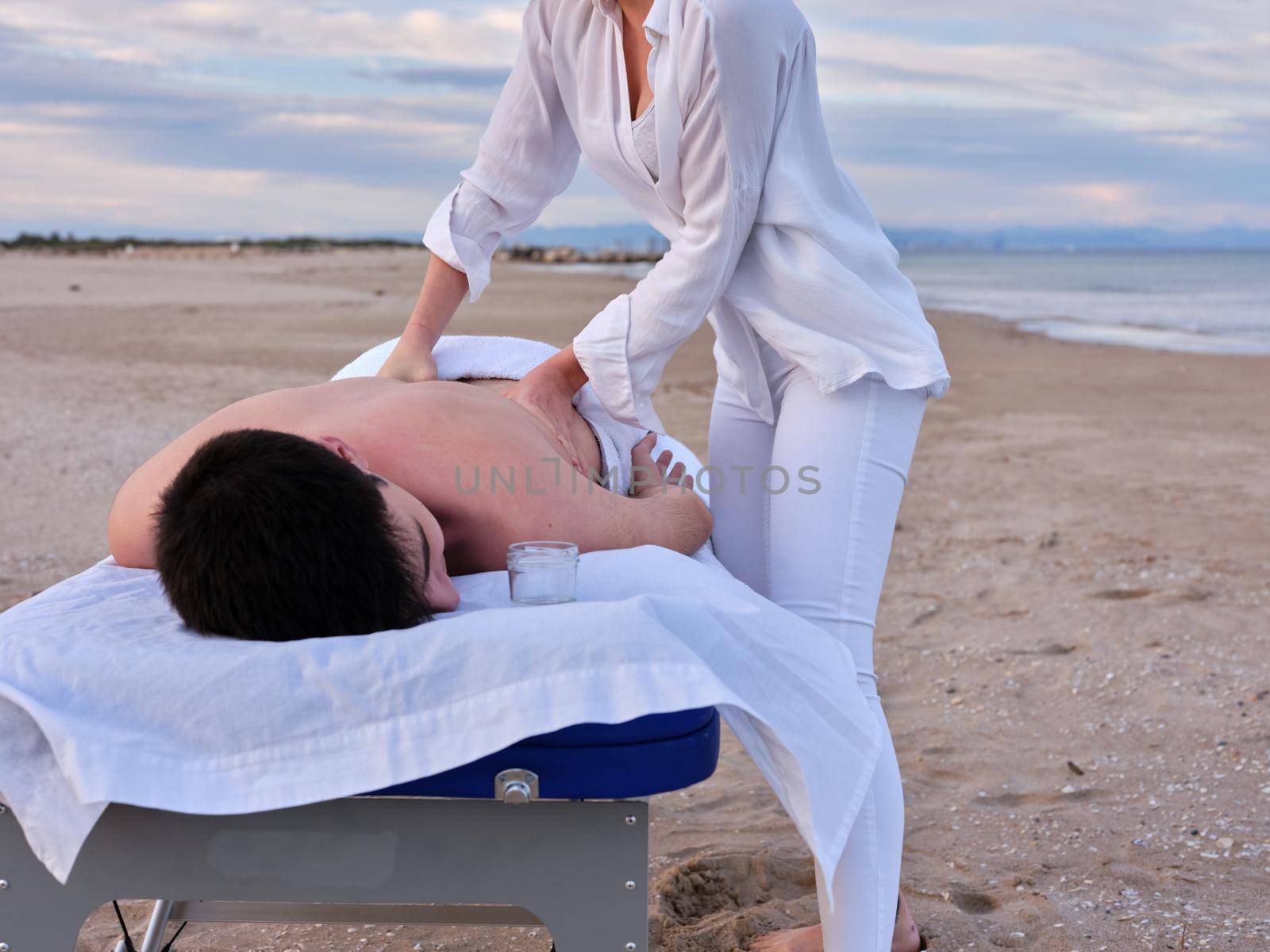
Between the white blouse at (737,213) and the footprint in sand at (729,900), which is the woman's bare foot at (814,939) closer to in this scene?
the footprint in sand at (729,900)

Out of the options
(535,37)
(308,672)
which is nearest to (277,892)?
(308,672)

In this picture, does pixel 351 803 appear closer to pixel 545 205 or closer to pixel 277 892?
pixel 277 892

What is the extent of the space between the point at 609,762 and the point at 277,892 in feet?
1.23

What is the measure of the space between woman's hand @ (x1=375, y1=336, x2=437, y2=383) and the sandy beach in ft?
3.18

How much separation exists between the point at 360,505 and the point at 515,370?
1.05 metres

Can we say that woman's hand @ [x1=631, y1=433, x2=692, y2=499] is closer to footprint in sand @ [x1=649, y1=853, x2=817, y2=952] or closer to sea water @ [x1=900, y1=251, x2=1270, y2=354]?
footprint in sand @ [x1=649, y1=853, x2=817, y2=952]

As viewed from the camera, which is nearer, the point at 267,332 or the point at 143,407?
the point at 143,407

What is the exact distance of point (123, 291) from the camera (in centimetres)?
1612

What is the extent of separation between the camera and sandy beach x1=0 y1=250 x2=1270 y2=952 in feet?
6.78

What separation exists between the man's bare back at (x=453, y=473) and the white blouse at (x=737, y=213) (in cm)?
22

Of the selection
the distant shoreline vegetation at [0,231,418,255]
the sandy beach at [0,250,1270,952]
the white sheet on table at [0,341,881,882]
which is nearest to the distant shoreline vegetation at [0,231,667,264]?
the distant shoreline vegetation at [0,231,418,255]

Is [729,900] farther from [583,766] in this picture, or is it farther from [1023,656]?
[1023,656]

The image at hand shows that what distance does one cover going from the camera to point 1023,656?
3.25m

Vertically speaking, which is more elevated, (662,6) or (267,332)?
(662,6)
